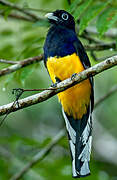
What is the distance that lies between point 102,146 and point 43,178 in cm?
199

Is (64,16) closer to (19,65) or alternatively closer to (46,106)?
(19,65)

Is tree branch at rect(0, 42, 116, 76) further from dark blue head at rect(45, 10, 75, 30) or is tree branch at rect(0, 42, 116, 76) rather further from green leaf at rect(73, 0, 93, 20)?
green leaf at rect(73, 0, 93, 20)

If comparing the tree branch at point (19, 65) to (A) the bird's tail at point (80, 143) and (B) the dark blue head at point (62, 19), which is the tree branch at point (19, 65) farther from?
(A) the bird's tail at point (80, 143)

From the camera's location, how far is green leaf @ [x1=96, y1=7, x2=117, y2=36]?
13.4 feet

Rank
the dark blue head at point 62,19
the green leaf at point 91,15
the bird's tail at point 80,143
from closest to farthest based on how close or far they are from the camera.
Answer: the green leaf at point 91,15, the bird's tail at point 80,143, the dark blue head at point 62,19

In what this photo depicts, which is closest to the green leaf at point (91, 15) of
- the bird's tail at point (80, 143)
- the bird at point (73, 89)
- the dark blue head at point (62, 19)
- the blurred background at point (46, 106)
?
the blurred background at point (46, 106)

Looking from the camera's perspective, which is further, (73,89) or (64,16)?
(64,16)

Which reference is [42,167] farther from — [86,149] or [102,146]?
[102,146]

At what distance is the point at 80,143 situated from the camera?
4715 millimetres

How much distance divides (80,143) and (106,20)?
1396 mm

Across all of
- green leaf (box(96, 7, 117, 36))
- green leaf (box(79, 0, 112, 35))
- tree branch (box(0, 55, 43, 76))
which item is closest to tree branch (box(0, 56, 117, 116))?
green leaf (box(96, 7, 117, 36))

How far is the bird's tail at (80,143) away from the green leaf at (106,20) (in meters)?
1.17

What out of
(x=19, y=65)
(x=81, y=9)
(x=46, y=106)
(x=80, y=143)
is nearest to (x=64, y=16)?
(x=19, y=65)

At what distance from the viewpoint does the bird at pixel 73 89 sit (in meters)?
4.59
